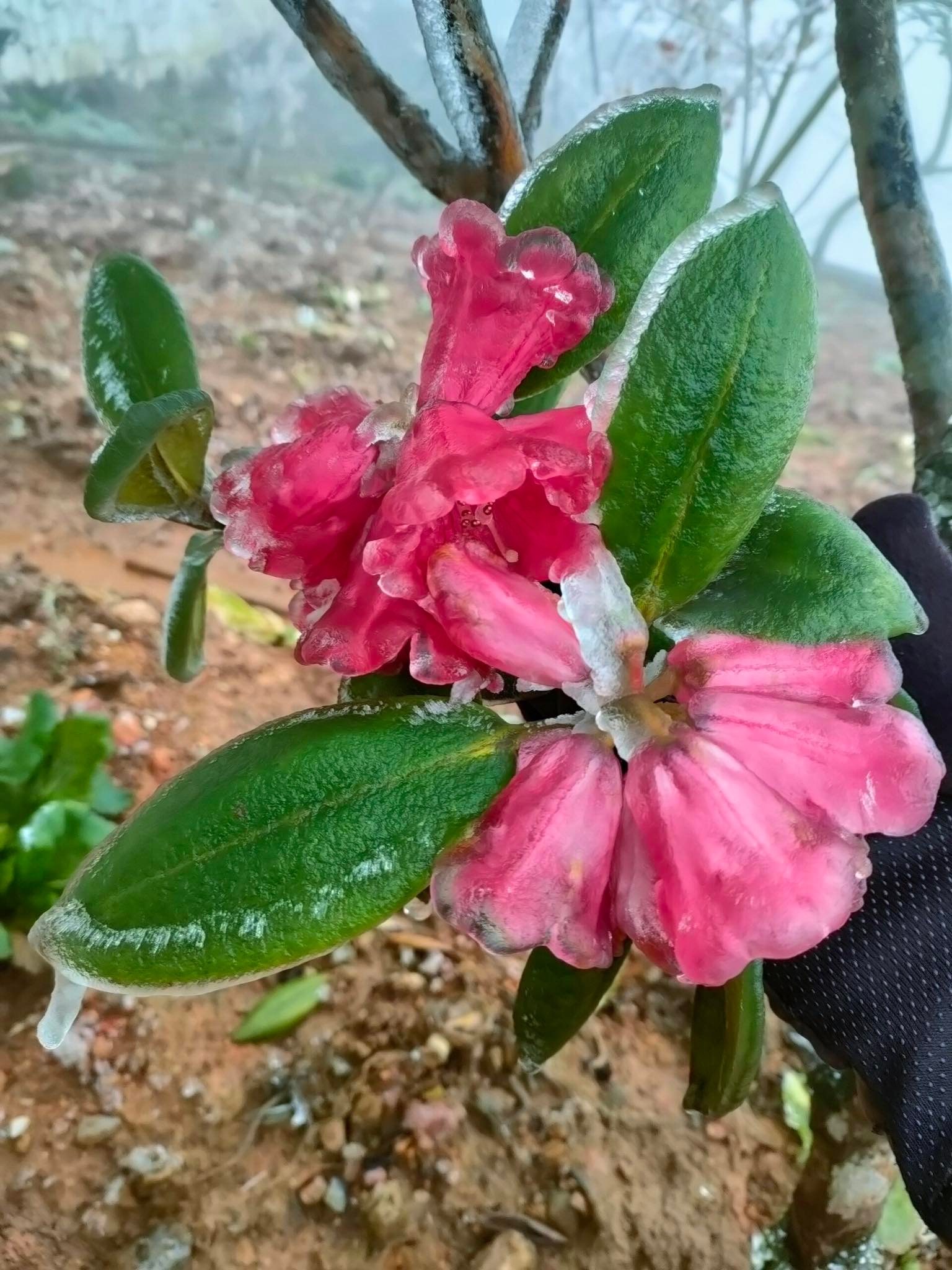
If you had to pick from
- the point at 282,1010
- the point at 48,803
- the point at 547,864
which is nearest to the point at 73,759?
the point at 48,803

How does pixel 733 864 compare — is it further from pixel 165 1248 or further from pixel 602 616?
pixel 165 1248

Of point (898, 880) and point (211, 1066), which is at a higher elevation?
point (898, 880)

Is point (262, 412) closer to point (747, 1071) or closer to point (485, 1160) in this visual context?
point (485, 1160)

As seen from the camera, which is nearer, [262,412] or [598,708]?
[598,708]

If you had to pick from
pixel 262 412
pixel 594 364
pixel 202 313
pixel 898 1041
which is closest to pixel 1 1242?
pixel 898 1041

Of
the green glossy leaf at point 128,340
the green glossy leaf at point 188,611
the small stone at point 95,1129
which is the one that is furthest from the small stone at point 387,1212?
the green glossy leaf at point 128,340

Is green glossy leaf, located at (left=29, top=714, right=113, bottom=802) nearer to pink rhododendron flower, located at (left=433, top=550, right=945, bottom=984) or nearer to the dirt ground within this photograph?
the dirt ground
